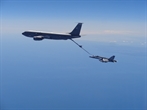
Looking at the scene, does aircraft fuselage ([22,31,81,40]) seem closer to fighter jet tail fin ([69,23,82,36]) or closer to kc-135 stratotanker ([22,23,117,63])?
kc-135 stratotanker ([22,23,117,63])

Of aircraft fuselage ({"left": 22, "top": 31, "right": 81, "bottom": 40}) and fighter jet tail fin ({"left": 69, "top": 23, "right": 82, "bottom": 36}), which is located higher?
fighter jet tail fin ({"left": 69, "top": 23, "right": 82, "bottom": 36})

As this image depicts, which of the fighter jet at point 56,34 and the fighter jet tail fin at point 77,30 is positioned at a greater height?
the fighter jet tail fin at point 77,30

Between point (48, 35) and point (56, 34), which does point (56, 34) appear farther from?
point (48, 35)

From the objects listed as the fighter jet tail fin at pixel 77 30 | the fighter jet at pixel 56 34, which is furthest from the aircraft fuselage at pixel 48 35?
the fighter jet tail fin at pixel 77 30

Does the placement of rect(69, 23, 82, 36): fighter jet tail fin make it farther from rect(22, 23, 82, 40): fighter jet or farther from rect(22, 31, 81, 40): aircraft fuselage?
rect(22, 31, 81, 40): aircraft fuselage

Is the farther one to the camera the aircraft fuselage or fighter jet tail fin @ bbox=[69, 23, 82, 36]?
Answer: fighter jet tail fin @ bbox=[69, 23, 82, 36]

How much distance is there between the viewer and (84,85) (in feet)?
158

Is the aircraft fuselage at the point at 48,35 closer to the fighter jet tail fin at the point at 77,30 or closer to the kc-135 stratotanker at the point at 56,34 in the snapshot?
the kc-135 stratotanker at the point at 56,34

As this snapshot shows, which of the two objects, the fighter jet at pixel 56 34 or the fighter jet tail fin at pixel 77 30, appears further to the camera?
the fighter jet tail fin at pixel 77 30

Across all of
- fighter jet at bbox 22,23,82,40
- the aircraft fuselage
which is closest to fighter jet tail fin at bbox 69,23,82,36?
fighter jet at bbox 22,23,82,40

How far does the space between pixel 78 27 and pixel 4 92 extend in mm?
38582

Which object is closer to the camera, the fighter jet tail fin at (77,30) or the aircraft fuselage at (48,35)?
the aircraft fuselage at (48,35)

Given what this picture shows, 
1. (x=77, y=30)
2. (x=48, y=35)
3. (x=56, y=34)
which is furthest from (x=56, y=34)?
(x=77, y=30)

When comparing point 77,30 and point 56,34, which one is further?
point 77,30
